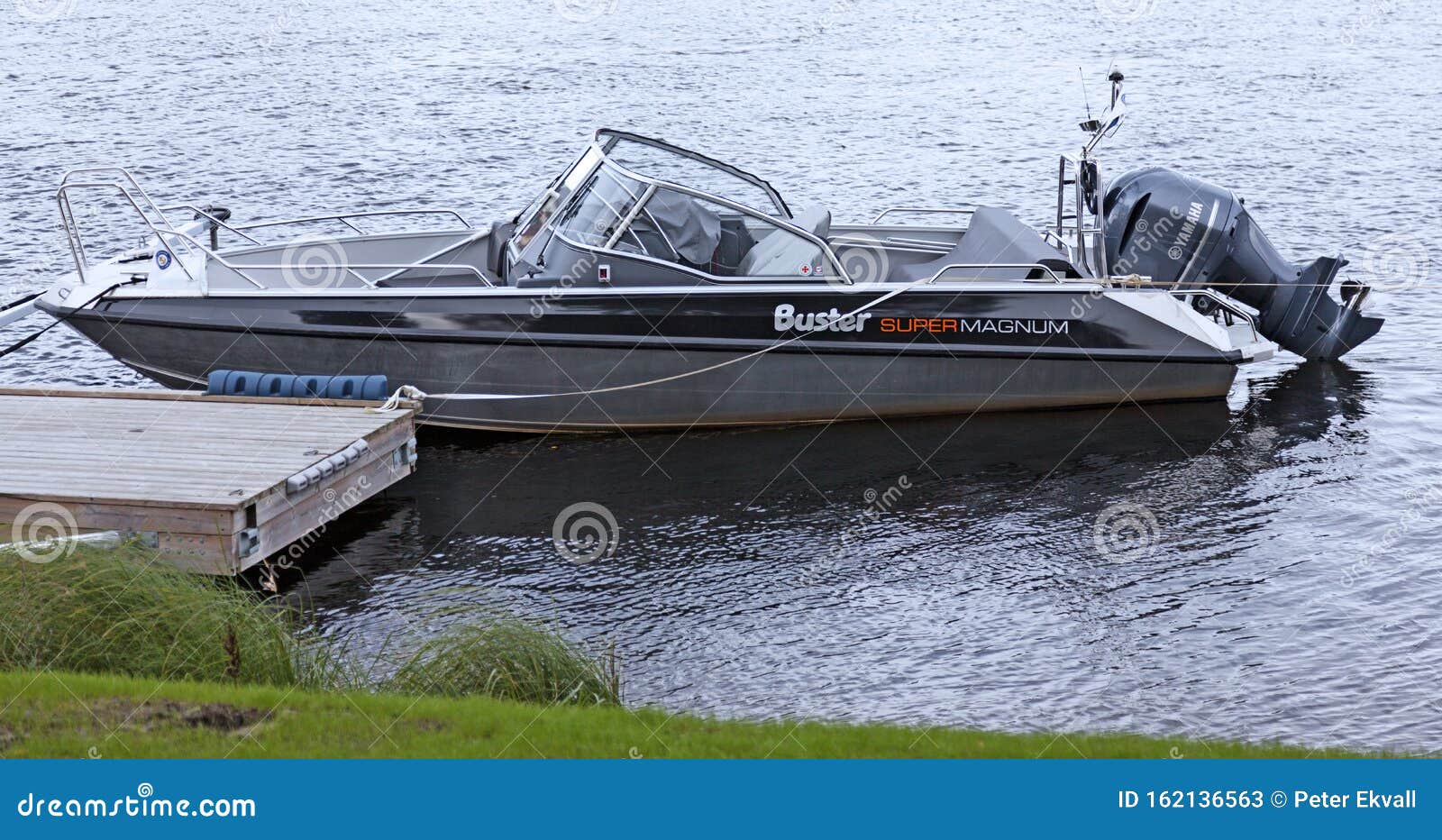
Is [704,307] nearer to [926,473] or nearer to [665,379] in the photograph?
[665,379]

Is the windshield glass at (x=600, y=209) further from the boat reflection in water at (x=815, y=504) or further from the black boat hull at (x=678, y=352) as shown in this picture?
the boat reflection in water at (x=815, y=504)

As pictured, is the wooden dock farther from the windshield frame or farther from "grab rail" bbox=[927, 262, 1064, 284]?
"grab rail" bbox=[927, 262, 1064, 284]

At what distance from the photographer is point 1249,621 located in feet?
34.9

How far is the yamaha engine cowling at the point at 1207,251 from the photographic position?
1421cm

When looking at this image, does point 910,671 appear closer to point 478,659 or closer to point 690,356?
point 478,659

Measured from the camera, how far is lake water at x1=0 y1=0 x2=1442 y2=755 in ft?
32.7

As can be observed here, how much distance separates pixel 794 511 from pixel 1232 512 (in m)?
3.63

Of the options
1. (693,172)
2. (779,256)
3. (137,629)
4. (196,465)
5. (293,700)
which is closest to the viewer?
(293,700)

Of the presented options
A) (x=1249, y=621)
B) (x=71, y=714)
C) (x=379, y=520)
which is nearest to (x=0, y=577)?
(x=71, y=714)

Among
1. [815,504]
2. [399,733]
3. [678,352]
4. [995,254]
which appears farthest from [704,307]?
[399,733]

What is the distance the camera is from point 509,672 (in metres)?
8.30

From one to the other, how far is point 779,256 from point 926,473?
7.82 feet

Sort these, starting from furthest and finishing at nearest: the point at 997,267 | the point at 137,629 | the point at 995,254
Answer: the point at 995,254 → the point at 997,267 → the point at 137,629

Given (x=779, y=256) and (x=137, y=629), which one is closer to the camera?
(x=137, y=629)
